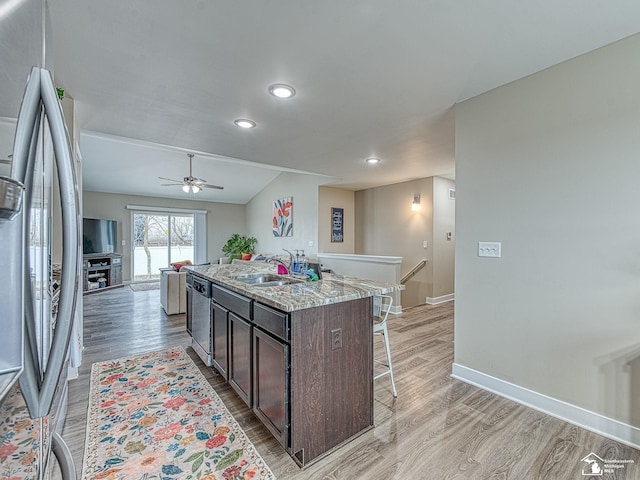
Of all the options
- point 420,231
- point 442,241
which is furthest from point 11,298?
point 442,241

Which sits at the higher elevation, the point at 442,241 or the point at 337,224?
the point at 337,224

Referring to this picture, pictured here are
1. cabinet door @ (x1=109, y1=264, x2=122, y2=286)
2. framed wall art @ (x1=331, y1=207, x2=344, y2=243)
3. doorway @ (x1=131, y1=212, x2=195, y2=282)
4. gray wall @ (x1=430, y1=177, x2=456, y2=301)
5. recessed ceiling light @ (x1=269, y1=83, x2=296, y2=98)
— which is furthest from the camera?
doorway @ (x1=131, y1=212, x2=195, y2=282)

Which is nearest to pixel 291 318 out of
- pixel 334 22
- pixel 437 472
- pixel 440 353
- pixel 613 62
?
pixel 437 472

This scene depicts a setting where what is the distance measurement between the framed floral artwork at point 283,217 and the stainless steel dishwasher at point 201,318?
435 cm

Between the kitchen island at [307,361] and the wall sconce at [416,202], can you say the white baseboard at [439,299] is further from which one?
the kitchen island at [307,361]

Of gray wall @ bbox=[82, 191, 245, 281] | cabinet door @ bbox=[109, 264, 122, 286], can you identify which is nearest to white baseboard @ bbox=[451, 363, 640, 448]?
cabinet door @ bbox=[109, 264, 122, 286]

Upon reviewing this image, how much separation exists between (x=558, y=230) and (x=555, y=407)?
48.5 inches

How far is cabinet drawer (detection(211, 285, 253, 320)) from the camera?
2006mm

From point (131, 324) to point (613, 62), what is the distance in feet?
18.4

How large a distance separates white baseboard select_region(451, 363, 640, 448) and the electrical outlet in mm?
1464

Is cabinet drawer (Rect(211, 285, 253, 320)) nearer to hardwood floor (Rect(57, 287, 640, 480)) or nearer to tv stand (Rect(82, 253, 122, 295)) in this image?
hardwood floor (Rect(57, 287, 640, 480))

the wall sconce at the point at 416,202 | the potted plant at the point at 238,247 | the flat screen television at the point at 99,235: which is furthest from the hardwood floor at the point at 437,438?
the potted plant at the point at 238,247

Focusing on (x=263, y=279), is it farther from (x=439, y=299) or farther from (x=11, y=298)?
(x=439, y=299)

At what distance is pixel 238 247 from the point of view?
29.6 feet
